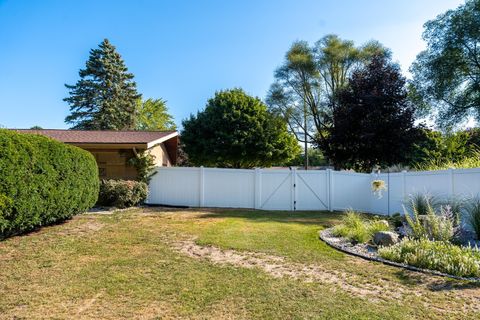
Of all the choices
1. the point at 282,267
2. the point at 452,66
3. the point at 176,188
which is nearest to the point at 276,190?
the point at 176,188

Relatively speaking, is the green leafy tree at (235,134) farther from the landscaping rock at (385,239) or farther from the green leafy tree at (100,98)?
the landscaping rock at (385,239)

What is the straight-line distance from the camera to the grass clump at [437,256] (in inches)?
192

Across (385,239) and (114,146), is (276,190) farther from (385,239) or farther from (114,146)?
(385,239)

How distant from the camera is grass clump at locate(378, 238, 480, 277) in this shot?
4.88 meters

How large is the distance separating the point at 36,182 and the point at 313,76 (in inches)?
917

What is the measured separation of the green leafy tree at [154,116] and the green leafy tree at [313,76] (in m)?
21.9

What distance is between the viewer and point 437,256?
5.28 meters

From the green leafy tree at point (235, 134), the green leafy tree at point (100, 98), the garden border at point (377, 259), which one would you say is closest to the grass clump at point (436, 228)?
the garden border at point (377, 259)

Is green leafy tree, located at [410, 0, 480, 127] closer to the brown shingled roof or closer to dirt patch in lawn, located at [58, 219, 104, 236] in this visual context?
the brown shingled roof

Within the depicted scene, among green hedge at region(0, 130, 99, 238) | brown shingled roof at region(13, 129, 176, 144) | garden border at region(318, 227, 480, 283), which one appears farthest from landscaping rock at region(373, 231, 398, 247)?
brown shingled roof at region(13, 129, 176, 144)

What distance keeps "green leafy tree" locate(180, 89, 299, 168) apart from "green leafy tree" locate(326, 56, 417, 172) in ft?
27.3

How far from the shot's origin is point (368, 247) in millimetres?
6707

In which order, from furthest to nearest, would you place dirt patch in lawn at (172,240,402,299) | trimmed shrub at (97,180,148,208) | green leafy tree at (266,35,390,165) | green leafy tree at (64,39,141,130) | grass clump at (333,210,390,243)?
green leafy tree at (64,39,141,130)
green leafy tree at (266,35,390,165)
trimmed shrub at (97,180,148,208)
grass clump at (333,210,390,243)
dirt patch in lawn at (172,240,402,299)

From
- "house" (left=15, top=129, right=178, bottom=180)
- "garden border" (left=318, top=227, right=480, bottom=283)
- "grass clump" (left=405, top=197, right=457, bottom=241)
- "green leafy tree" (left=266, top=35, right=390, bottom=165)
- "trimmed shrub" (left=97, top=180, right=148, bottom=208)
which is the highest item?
"green leafy tree" (left=266, top=35, right=390, bottom=165)
